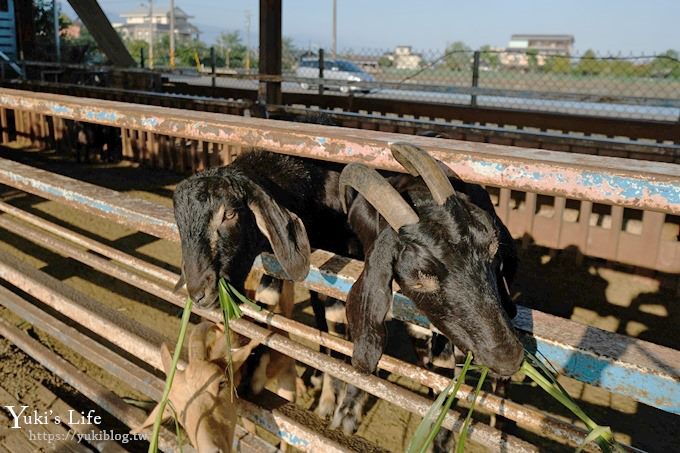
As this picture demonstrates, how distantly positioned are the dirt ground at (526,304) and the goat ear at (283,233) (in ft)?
A: 5.40

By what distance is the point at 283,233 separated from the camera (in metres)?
2.53

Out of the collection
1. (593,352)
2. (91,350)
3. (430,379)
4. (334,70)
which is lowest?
(91,350)

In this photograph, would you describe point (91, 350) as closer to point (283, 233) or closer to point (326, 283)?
point (283, 233)

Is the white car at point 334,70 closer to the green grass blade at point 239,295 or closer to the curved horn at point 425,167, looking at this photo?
the green grass blade at point 239,295

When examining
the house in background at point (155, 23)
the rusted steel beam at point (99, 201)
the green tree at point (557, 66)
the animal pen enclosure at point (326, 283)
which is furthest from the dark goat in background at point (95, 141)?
the house in background at point (155, 23)

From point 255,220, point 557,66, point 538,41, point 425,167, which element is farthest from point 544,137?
point 538,41

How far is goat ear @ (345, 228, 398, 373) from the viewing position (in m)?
2.03

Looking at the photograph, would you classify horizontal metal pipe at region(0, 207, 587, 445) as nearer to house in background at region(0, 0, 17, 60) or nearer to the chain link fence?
the chain link fence

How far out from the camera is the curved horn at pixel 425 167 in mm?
1948

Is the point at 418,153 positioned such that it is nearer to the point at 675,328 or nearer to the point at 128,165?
the point at 675,328

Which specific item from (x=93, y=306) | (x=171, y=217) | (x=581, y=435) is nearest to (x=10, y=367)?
(x=93, y=306)

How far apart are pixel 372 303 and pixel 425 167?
50 cm

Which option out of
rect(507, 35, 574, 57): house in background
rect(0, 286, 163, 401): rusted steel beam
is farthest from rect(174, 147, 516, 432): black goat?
rect(507, 35, 574, 57): house in background

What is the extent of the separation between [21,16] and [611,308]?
16.0m
